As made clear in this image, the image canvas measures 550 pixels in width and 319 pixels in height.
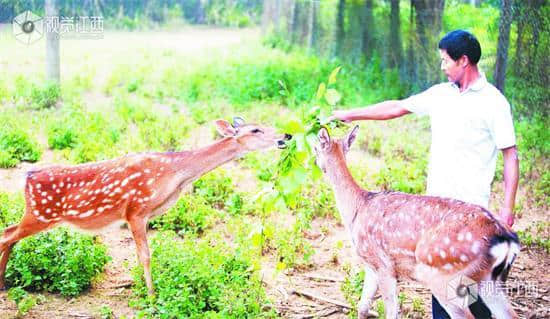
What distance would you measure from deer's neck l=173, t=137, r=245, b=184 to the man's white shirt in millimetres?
1876

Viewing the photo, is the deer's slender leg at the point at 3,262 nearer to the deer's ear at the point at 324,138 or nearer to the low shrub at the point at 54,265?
the low shrub at the point at 54,265

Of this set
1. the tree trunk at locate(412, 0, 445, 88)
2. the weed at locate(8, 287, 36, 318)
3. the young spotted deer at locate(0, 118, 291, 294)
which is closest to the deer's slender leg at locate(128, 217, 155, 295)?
the young spotted deer at locate(0, 118, 291, 294)

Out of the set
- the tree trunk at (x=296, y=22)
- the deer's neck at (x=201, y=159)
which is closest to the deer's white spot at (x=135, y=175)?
the deer's neck at (x=201, y=159)

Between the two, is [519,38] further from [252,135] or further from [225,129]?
[225,129]

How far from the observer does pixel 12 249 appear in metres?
6.16

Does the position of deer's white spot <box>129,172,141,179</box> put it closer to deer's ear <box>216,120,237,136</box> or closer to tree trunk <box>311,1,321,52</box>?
deer's ear <box>216,120,237,136</box>

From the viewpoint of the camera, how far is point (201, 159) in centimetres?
608

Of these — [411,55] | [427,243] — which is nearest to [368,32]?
[411,55]

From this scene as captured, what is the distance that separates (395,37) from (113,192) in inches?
325

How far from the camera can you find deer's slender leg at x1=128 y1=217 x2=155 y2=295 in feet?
19.1

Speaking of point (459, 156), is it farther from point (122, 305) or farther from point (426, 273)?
point (122, 305)

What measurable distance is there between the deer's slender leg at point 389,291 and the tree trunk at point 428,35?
741cm

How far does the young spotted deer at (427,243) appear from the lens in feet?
14.0

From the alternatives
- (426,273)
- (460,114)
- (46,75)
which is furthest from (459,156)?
(46,75)
